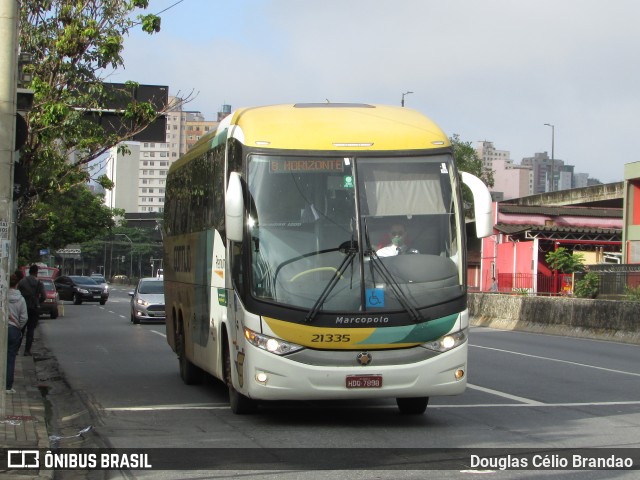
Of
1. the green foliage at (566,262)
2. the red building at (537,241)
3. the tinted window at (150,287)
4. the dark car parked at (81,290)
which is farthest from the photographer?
the dark car parked at (81,290)

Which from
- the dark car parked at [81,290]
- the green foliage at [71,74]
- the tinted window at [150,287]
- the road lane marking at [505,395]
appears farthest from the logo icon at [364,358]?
the dark car parked at [81,290]

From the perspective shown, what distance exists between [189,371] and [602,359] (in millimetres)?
9264

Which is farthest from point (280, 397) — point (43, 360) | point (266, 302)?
point (43, 360)

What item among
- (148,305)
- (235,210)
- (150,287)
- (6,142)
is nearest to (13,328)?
(6,142)

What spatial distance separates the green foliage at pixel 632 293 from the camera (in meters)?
29.4

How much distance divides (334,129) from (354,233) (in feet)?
4.20

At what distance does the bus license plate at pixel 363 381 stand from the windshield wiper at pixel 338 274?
0.74 m

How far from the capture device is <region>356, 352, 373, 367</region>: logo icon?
10492 mm

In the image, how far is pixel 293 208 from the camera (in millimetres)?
10938

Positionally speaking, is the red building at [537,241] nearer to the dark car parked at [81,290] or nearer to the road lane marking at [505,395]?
the dark car parked at [81,290]

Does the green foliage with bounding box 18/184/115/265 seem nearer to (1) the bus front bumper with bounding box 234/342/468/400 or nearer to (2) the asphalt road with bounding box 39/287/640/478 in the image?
(2) the asphalt road with bounding box 39/287/640/478

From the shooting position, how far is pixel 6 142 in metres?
11.0

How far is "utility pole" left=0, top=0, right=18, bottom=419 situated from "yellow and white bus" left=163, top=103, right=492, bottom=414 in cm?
234

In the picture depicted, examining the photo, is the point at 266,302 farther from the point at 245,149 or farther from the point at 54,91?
the point at 54,91
